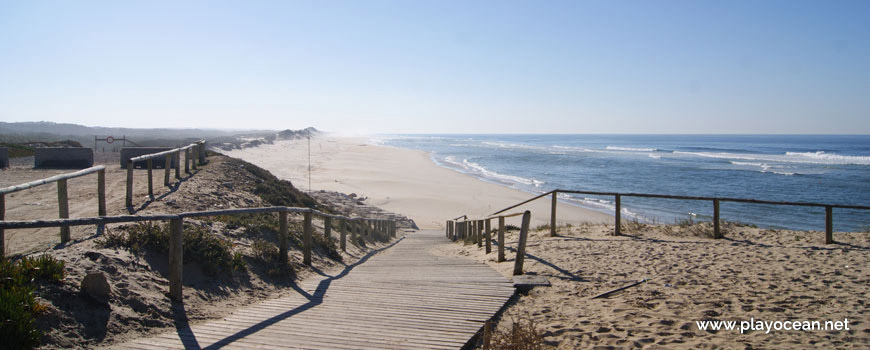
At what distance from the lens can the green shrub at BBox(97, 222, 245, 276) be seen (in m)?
5.58

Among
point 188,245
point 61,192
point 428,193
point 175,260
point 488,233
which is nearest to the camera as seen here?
point 175,260

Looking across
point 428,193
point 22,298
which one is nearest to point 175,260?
point 22,298

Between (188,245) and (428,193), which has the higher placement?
(188,245)

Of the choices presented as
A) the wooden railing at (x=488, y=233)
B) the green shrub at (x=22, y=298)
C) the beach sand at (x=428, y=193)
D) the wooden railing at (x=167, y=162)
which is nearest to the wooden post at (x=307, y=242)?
the wooden railing at (x=488, y=233)

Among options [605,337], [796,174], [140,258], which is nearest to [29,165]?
[140,258]

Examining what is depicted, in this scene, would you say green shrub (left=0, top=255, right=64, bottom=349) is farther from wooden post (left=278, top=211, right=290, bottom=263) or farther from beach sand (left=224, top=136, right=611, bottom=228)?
beach sand (left=224, top=136, right=611, bottom=228)

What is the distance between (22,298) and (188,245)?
2350mm

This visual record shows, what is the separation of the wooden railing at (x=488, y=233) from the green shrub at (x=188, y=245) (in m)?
3.96

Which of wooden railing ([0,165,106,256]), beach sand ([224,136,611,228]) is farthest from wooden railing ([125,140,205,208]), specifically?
beach sand ([224,136,611,228])

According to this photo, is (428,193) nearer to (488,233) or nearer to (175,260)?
(488,233)

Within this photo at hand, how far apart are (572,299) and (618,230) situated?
5.17m

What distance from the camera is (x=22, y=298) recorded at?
358 centimetres

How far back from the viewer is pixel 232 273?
6062mm

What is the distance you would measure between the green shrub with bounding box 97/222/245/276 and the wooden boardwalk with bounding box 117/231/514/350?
3.30ft
